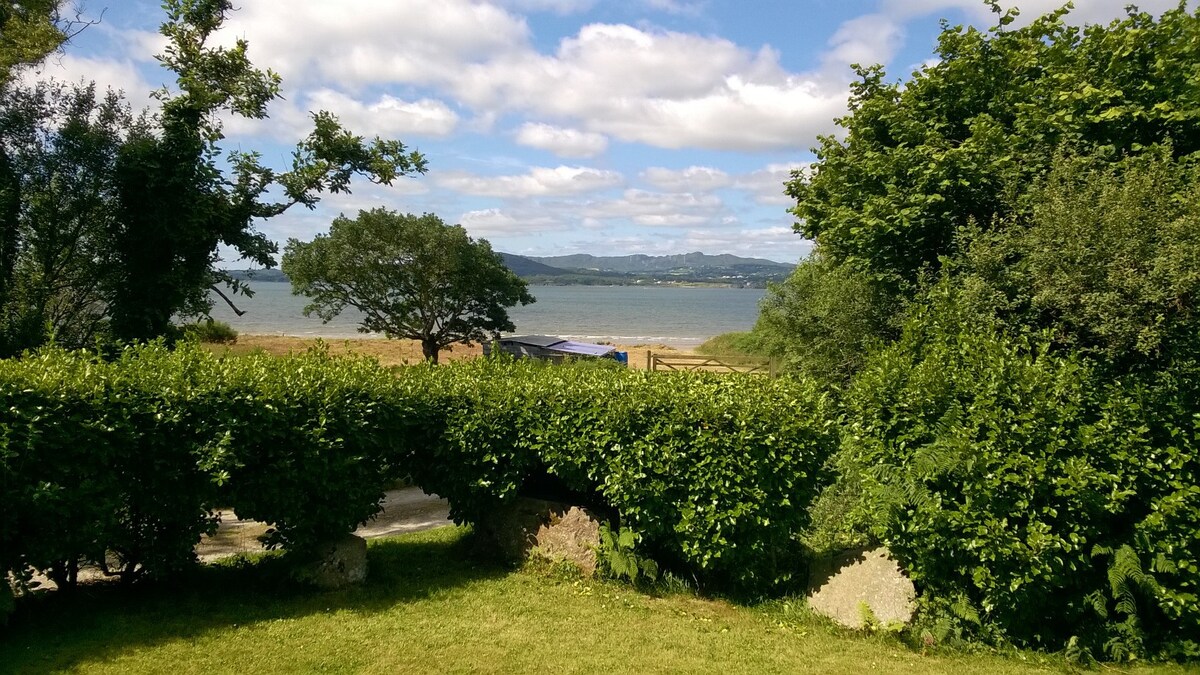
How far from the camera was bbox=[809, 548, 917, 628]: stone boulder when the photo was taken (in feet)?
24.3

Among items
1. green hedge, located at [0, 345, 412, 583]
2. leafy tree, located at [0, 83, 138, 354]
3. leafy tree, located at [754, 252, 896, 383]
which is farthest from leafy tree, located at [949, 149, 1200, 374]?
leafy tree, located at [0, 83, 138, 354]

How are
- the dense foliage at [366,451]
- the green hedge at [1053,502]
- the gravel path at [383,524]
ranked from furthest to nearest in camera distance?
1. the gravel path at [383,524]
2. the green hedge at [1053,502]
3. the dense foliage at [366,451]

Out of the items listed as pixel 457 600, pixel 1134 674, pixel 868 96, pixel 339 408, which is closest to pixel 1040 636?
pixel 1134 674

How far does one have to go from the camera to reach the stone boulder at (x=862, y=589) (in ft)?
24.3

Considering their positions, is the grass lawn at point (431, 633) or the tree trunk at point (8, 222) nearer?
the grass lawn at point (431, 633)

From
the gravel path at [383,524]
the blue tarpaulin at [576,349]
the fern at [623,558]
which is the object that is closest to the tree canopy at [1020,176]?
the fern at [623,558]

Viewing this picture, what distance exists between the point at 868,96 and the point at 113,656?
15515 mm

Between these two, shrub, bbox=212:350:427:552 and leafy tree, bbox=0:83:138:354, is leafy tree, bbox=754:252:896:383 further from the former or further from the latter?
leafy tree, bbox=0:83:138:354

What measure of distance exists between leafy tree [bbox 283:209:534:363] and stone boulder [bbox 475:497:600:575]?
22.6 m

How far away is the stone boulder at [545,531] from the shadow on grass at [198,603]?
34 centimetres

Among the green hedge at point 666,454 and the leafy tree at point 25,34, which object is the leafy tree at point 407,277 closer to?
the leafy tree at point 25,34

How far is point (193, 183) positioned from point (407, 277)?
65.1ft

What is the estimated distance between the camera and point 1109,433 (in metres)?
6.99

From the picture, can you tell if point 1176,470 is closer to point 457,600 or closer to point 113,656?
point 457,600
